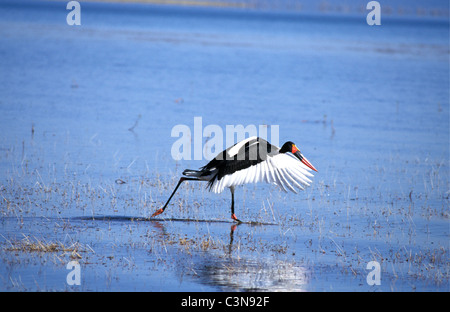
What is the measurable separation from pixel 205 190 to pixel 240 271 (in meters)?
4.46

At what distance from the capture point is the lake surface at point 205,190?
28.1 ft

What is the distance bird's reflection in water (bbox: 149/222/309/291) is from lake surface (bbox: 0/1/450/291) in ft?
0.09

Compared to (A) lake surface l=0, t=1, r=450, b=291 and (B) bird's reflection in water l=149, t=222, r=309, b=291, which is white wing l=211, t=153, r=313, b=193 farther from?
(B) bird's reflection in water l=149, t=222, r=309, b=291

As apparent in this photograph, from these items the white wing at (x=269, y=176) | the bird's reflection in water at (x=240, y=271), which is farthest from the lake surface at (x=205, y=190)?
the white wing at (x=269, y=176)

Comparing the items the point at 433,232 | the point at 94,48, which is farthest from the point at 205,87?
the point at 433,232

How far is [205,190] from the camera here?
12.9 m

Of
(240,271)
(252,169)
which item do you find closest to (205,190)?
(252,169)

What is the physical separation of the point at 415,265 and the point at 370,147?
8823 millimetres

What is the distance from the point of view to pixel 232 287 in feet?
26.0

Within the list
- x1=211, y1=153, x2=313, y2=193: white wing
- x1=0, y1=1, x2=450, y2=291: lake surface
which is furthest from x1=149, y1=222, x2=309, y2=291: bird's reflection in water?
x1=211, y1=153, x2=313, y2=193: white wing

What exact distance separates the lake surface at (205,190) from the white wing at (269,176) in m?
0.64
